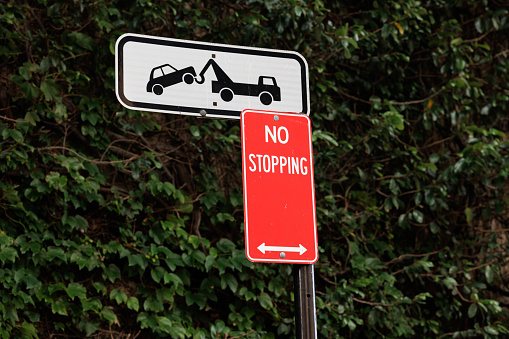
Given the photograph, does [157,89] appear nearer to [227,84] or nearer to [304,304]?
[227,84]

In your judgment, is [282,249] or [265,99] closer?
[282,249]

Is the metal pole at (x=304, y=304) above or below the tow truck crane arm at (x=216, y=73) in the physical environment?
below

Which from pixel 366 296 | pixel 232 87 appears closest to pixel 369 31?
pixel 366 296

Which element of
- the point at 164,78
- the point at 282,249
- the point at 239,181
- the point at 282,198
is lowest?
the point at 282,249

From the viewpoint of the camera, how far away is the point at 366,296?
451cm

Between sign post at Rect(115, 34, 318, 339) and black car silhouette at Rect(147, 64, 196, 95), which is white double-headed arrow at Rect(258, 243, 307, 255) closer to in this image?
sign post at Rect(115, 34, 318, 339)

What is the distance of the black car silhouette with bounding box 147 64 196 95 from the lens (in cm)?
206

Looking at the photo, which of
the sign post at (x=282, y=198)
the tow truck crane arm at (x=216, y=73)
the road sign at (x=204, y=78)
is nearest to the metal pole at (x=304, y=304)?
the sign post at (x=282, y=198)

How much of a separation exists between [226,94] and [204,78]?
3.5 inches

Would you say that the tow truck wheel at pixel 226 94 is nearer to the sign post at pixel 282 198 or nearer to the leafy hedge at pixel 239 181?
the sign post at pixel 282 198

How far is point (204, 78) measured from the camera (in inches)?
83.2

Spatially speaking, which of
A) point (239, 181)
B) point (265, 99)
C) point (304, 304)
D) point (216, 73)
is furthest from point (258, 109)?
point (239, 181)

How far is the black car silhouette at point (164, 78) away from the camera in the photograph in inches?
81.2

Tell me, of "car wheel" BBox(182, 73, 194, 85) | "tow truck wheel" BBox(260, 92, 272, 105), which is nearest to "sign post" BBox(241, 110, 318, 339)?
"tow truck wheel" BBox(260, 92, 272, 105)
